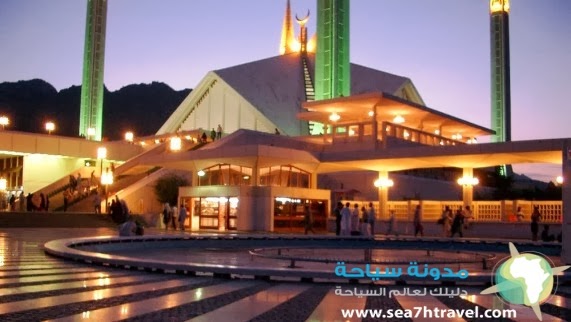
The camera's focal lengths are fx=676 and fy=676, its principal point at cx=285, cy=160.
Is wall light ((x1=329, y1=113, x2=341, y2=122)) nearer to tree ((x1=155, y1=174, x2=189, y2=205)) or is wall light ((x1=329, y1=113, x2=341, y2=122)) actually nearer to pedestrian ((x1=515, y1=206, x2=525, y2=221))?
tree ((x1=155, y1=174, x2=189, y2=205))

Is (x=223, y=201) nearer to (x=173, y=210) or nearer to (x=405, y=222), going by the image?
(x=173, y=210)

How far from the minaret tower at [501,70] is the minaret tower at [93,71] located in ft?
110

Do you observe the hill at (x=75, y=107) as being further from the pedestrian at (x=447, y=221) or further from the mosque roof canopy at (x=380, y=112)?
the pedestrian at (x=447, y=221)

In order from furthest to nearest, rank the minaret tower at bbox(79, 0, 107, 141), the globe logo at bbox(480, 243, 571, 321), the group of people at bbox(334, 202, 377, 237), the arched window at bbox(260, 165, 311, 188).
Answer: the minaret tower at bbox(79, 0, 107, 141)
the arched window at bbox(260, 165, 311, 188)
the group of people at bbox(334, 202, 377, 237)
the globe logo at bbox(480, 243, 571, 321)

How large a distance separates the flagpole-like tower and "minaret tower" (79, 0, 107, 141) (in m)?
19.7

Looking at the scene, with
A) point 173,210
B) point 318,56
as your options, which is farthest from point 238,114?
point 173,210

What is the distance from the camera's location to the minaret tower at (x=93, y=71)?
175ft

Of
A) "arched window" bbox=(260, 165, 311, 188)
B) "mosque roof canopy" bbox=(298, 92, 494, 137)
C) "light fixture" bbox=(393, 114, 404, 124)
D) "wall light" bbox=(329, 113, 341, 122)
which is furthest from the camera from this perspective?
"light fixture" bbox=(393, 114, 404, 124)

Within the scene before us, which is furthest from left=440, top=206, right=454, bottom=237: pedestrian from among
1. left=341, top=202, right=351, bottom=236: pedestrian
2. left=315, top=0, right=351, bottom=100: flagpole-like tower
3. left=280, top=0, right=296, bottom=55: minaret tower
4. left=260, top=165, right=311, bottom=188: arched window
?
left=280, top=0, right=296, bottom=55: minaret tower

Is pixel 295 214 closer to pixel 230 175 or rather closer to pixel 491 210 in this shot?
pixel 230 175

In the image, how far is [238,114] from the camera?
55.5 metres

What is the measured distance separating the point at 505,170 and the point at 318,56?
21516mm

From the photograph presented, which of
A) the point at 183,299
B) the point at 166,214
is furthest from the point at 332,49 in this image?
the point at 183,299

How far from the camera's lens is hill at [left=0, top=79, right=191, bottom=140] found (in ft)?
378
